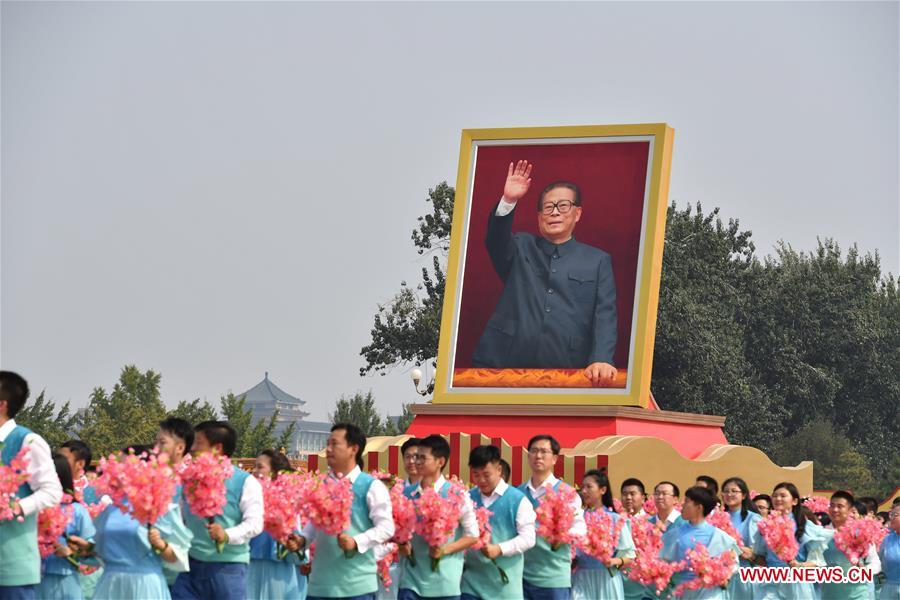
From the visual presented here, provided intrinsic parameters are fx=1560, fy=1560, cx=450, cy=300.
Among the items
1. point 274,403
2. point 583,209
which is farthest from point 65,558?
point 274,403

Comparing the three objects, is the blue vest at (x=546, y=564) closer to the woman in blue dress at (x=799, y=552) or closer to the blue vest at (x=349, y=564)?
the blue vest at (x=349, y=564)

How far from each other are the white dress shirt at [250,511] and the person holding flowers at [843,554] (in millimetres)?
6820

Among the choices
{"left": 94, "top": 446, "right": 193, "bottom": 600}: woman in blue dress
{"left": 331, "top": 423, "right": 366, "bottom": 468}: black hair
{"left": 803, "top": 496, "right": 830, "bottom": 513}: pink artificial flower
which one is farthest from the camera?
{"left": 803, "top": 496, "right": 830, "bottom": 513}: pink artificial flower

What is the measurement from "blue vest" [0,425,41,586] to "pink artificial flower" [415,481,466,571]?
8.29 ft

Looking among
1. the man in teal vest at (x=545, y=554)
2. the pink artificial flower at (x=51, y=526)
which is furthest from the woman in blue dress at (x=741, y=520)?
the pink artificial flower at (x=51, y=526)

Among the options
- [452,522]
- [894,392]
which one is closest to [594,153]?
[452,522]

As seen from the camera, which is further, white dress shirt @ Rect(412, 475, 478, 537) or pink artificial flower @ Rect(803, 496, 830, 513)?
pink artificial flower @ Rect(803, 496, 830, 513)

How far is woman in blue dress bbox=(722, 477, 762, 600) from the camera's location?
1423 centimetres

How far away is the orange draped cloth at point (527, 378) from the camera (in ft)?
75.0

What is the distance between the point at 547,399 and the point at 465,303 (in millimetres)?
2223

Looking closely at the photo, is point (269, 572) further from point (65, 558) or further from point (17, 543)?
point (17, 543)

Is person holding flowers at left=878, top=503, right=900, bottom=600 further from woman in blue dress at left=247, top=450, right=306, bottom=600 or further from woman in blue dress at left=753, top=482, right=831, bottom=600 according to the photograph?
woman in blue dress at left=247, top=450, right=306, bottom=600

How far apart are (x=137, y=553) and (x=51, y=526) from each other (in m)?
0.80

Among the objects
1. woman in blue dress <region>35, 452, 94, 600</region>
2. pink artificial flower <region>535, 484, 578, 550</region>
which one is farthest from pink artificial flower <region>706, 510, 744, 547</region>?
woman in blue dress <region>35, 452, 94, 600</region>
